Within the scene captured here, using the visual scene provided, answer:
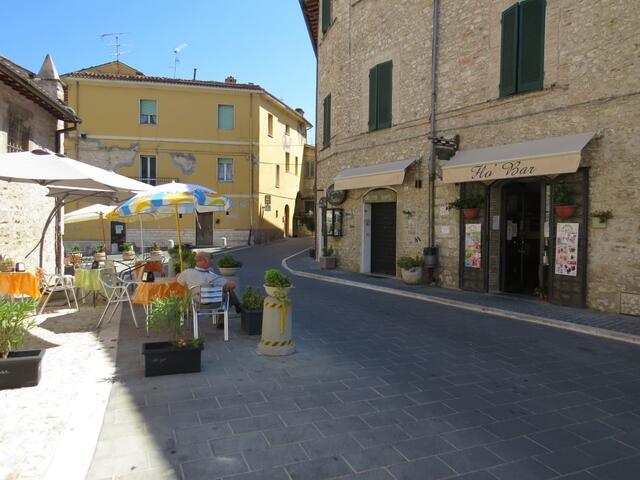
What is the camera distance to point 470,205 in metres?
11.1

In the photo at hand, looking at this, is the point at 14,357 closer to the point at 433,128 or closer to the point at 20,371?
the point at 20,371

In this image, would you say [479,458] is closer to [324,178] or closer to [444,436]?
[444,436]

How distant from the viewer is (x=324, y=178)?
1759cm

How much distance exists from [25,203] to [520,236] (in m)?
11.2

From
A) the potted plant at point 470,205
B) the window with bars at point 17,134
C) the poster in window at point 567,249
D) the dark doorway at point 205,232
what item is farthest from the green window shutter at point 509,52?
the dark doorway at point 205,232

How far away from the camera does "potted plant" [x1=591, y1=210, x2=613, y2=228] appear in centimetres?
864

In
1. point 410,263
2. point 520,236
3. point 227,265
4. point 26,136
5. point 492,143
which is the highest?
point 26,136

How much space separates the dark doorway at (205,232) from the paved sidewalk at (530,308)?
1692 cm

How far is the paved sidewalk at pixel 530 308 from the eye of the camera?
7424 millimetres

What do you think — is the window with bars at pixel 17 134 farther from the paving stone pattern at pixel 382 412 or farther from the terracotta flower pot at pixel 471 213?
the terracotta flower pot at pixel 471 213

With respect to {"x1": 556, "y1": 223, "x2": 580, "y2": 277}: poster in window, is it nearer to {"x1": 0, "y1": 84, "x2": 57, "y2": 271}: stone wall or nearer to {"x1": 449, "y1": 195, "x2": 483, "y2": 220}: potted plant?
{"x1": 449, "y1": 195, "x2": 483, "y2": 220}: potted plant

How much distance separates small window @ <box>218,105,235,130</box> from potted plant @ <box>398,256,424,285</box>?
19775mm

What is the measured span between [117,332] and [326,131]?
12458 mm

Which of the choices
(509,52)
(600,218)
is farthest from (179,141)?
(600,218)
